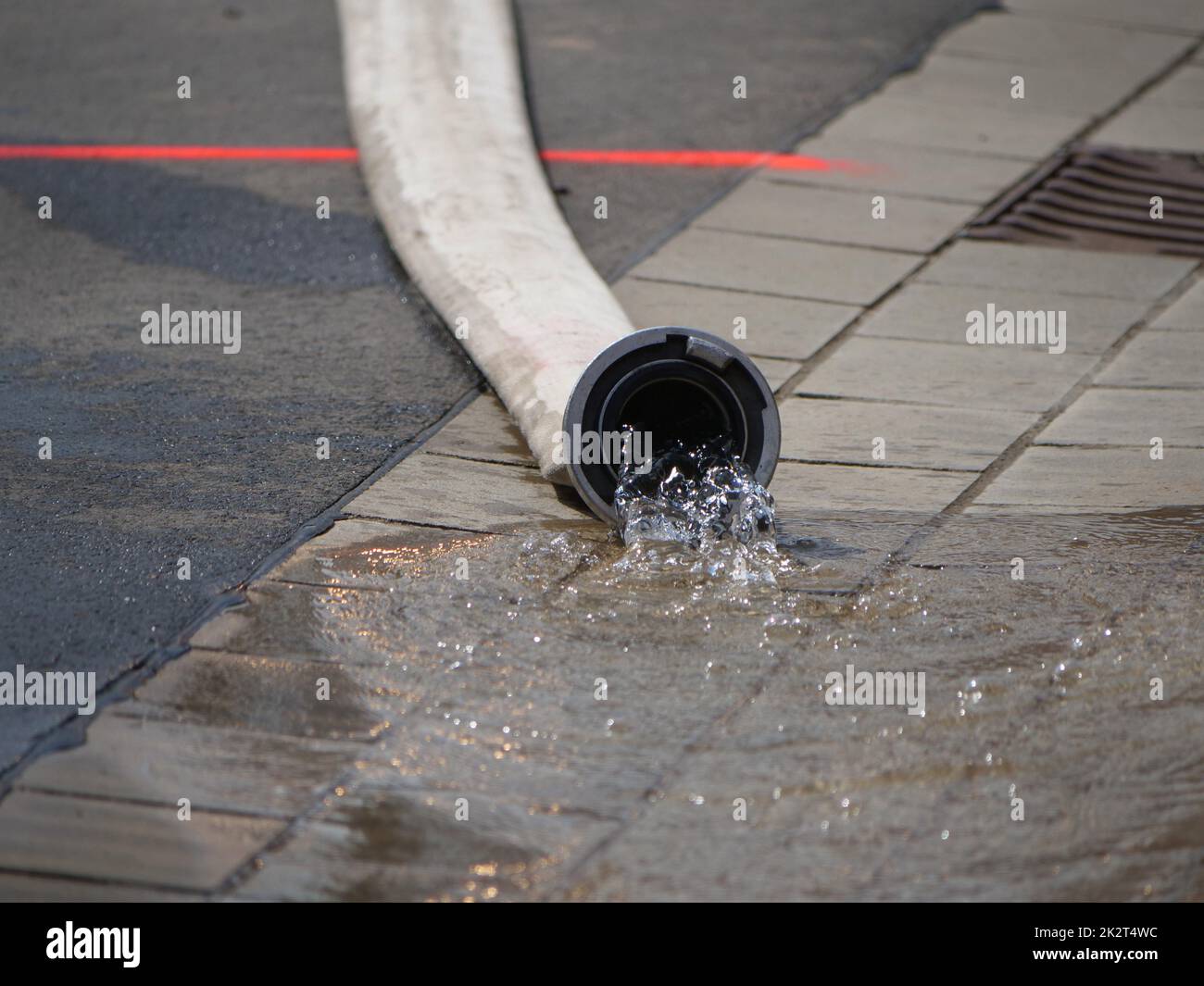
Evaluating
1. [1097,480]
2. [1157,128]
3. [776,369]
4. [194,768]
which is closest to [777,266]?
[776,369]

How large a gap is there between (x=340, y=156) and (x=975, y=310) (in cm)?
348

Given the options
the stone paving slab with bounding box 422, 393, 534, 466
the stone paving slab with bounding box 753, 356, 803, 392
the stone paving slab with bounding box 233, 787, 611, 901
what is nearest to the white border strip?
the stone paving slab with bounding box 422, 393, 534, 466

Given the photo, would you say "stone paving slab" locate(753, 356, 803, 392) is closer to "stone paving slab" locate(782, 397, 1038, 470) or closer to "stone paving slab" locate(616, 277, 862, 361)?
"stone paving slab" locate(616, 277, 862, 361)

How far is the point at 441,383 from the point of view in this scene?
6234 millimetres

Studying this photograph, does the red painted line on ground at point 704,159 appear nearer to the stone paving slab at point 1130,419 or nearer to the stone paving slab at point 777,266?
the stone paving slab at point 777,266

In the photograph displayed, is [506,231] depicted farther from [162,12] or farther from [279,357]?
[162,12]

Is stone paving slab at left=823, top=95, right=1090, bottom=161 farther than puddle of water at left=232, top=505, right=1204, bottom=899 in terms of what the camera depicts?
Yes

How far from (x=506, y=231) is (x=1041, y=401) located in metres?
2.39

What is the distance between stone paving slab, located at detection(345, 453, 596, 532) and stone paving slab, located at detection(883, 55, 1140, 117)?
5.27 m

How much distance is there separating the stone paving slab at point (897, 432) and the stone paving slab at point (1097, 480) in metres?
0.18

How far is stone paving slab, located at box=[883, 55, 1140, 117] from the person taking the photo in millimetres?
9648

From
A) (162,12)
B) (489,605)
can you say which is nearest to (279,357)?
(489,605)

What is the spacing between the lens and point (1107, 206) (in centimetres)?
837

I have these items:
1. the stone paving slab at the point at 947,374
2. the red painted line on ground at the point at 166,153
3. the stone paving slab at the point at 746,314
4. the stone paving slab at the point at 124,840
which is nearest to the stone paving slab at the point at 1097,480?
the stone paving slab at the point at 947,374
